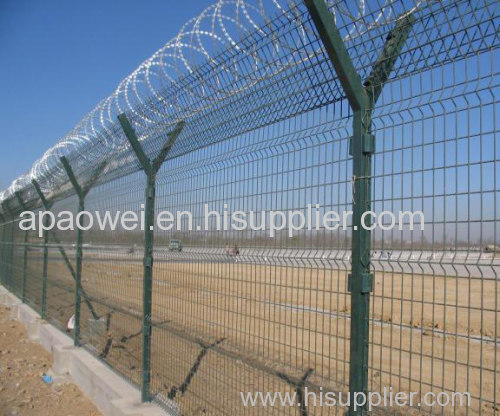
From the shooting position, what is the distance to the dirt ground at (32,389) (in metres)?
5.94

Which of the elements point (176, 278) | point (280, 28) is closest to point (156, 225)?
point (176, 278)

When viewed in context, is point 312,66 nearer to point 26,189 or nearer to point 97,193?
point 97,193

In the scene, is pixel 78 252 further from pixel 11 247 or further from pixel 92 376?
pixel 11 247

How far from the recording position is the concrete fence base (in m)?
4.89

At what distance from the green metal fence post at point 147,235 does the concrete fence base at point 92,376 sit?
0.74ft

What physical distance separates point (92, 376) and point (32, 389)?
4.44 ft

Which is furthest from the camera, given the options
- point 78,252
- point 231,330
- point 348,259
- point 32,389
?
point 78,252

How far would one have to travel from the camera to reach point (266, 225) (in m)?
3.42

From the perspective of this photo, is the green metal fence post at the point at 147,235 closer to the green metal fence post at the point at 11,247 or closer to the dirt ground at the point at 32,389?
the dirt ground at the point at 32,389

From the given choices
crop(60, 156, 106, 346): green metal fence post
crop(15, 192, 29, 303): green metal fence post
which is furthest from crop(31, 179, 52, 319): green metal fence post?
crop(60, 156, 106, 346): green metal fence post

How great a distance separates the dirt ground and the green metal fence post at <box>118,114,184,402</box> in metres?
1.03

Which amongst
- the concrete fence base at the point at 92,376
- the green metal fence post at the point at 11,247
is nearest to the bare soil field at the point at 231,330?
the concrete fence base at the point at 92,376

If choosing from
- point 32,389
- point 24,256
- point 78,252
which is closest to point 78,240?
point 78,252

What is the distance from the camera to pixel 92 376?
5969 mm
